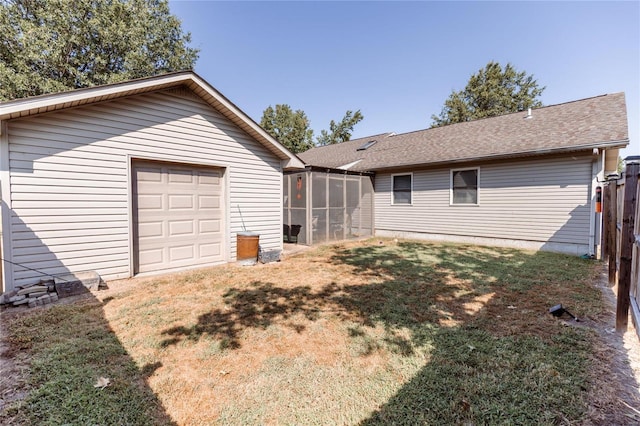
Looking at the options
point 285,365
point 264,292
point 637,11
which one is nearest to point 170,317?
point 264,292

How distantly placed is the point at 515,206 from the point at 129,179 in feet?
34.0

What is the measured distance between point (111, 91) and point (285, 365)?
5422mm

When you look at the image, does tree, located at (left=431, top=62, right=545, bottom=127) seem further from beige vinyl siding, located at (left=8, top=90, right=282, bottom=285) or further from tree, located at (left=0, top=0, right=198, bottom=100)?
beige vinyl siding, located at (left=8, top=90, right=282, bottom=285)

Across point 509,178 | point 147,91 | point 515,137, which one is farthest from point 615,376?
point 515,137

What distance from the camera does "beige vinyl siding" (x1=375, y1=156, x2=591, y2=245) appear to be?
7.63m

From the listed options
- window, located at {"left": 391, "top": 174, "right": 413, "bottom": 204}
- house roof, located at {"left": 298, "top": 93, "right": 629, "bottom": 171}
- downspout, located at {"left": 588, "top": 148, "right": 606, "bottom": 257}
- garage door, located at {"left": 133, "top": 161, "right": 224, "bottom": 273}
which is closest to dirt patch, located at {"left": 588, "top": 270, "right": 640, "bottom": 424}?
downspout, located at {"left": 588, "top": 148, "right": 606, "bottom": 257}

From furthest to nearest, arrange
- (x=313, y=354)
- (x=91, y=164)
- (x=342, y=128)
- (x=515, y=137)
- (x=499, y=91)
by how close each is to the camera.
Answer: (x=342, y=128) → (x=499, y=91) → (x=515, y=137) → (x=91, y=164) → (x=313, y=354)

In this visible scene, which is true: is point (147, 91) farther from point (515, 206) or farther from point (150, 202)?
point (515, 206)

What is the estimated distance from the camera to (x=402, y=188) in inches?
452

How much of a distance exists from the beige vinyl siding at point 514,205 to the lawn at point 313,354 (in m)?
3.44

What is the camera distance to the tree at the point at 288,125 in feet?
107

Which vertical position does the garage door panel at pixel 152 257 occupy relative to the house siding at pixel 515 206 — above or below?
below

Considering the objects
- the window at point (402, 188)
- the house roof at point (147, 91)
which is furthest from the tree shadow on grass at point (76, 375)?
the window at point (402, 188)

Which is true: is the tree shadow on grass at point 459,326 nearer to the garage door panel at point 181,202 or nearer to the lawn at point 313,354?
the lawn at point 313,354
